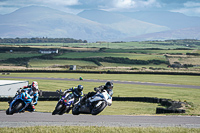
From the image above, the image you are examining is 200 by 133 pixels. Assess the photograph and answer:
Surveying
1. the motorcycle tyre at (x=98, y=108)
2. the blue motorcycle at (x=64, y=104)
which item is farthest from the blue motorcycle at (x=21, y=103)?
the motorcycle tyre at (x=98, y=108)

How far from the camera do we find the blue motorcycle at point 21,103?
12953mm

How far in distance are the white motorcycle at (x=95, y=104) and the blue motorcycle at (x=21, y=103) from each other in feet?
5.99

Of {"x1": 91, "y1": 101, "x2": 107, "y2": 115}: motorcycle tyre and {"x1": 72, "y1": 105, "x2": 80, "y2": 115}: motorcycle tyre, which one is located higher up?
{"x1": 91, "y1": 101, "x2": 107, "y2": 115}: motorcycle tyre

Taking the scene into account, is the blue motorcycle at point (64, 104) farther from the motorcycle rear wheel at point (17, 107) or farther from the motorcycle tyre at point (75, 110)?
the motorcycle rear wheel at point (17, 107)

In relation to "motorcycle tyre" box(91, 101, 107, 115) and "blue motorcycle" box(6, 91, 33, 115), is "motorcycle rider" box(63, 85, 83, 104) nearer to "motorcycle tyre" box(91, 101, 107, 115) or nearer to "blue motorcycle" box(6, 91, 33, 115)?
"motorcycle tyre" box(91, 101, 107, 115)

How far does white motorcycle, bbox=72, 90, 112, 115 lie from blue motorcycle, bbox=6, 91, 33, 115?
183cm

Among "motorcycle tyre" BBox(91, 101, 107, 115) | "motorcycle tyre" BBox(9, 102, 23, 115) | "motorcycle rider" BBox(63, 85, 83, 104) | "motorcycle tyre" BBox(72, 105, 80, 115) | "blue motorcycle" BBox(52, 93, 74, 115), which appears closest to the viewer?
"motorcycle tyre" BBox(91, 101, 107, 115)

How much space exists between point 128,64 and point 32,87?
16414 centimetres

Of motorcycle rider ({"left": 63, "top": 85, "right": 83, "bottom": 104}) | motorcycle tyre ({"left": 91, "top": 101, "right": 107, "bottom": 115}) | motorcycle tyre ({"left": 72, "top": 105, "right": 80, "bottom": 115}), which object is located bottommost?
motorcycle tyre ({"left": 72, "top": 105, "right": 80, "bottom": 115})

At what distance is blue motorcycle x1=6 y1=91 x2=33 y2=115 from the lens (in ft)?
42.5

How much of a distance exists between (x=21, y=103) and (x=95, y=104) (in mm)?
2847

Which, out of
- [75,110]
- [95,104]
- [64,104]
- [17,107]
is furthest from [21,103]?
[95,104]

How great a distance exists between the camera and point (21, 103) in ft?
43.1

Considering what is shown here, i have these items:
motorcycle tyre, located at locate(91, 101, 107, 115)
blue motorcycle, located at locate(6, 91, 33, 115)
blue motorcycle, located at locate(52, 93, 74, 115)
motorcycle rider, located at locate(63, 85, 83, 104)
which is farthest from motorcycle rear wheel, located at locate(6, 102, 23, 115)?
motorcycle tyre, located at locate(91, 101, 107, 115)
